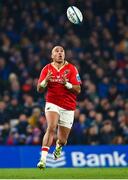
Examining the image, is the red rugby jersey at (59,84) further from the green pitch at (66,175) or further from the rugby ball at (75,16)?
the rugby ball at (75,16)

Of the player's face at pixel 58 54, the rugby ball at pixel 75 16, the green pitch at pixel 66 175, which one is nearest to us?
the green pitch at pixel 66 175

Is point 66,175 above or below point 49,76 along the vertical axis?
below

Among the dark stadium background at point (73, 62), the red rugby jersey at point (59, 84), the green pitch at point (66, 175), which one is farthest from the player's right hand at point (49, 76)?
the dark stadium background at point (73, 62)

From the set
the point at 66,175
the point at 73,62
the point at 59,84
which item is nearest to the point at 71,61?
the point at 73,62

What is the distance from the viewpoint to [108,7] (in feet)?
105

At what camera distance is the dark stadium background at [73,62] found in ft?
75.8

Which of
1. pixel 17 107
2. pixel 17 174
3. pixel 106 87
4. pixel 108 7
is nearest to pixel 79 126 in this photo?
pixel 17 107

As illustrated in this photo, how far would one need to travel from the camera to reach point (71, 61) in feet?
91.5

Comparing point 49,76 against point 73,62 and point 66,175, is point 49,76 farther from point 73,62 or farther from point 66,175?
point 73,62

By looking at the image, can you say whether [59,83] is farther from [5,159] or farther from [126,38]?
[126,38]

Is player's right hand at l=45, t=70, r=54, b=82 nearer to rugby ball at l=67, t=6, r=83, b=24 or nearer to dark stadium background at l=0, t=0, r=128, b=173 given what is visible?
rugby ball at l=67, t=6, r=83, b=24

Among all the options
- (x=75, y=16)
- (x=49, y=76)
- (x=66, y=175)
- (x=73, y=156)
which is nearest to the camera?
(x=49, y=76)

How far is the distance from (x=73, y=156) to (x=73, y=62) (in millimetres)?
6453

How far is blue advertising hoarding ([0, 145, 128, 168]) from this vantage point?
21672 mm
